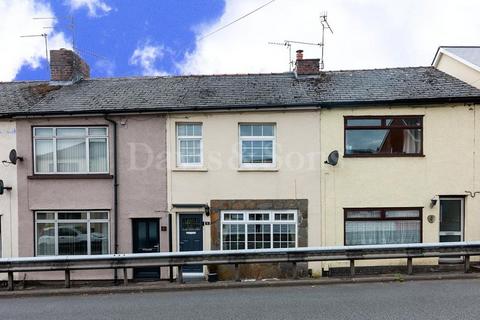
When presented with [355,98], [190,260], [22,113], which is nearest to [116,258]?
[190,260]

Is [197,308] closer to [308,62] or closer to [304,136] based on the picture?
[304,136]

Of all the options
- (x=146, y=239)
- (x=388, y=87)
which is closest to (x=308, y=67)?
(x=388, y=87)

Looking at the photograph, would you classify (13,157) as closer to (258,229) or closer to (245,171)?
(245,171)

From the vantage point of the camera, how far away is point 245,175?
11508mm

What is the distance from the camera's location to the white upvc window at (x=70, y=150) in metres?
11.9

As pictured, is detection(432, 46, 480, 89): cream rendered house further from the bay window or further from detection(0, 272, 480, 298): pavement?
detection(0, 272, 480, 298): pavement

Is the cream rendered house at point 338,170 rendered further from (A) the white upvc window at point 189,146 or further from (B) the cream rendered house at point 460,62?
(B) the cream rendered house at point 460,62

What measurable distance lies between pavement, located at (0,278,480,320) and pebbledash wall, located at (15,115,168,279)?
3780 millimetres

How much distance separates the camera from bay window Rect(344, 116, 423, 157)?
11.3 metres

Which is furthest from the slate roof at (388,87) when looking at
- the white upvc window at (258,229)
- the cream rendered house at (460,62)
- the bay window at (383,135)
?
the white upvc window at (258,229)

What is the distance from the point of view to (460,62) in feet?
39.5

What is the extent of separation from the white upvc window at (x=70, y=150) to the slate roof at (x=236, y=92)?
692 mm

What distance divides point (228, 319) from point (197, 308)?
3.04 ft

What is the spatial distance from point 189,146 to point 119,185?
251 centimetres
